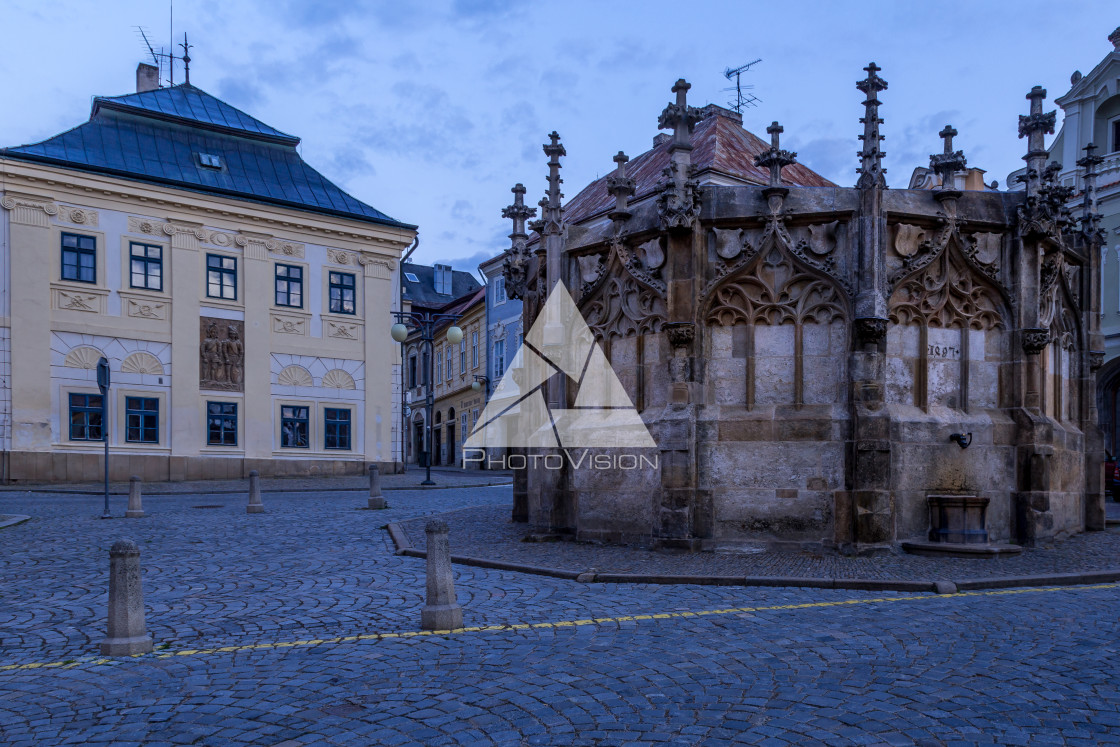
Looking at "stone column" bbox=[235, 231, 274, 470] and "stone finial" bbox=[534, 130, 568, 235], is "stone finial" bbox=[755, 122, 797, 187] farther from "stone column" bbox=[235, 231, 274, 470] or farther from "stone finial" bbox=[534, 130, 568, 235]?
"stone column" bbox=[235, 231, 274, 470]

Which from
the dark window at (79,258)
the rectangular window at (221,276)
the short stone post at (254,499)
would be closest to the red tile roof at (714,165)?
the rectangular window at (221,276)

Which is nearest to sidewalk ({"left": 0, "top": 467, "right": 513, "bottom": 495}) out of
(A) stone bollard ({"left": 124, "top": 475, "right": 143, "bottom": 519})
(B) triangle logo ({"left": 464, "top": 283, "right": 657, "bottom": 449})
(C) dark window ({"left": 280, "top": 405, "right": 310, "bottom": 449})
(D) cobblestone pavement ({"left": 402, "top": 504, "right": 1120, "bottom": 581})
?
(C) dark window ({"left": 280, "top": 405, "right": 310, "bottom": 449})

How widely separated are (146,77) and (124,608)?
1563 inches

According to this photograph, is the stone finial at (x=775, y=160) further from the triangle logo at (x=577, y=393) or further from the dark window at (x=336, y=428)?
the dark window at (x=336, y=428)

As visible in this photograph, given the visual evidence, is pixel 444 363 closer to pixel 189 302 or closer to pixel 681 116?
pixel 189 302

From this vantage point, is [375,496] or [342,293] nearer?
[375,496]

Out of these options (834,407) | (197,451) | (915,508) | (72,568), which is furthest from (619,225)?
(197,451)

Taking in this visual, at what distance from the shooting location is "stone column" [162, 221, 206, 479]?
1229 inches

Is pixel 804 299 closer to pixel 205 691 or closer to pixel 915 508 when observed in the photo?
pixel 915 508

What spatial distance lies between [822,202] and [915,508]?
4.06m

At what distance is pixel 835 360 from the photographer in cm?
1193

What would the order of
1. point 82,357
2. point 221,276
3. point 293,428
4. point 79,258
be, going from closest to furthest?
point 82,357 → point 79,258 → point 221,276 → point 293,428

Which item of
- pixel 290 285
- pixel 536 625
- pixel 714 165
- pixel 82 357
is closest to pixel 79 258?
pixel 82 357

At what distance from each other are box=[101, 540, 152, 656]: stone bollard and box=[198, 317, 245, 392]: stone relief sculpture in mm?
26893
